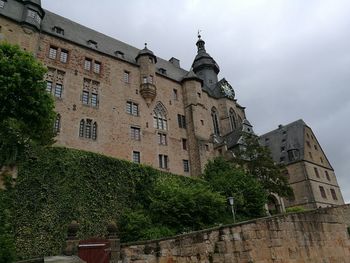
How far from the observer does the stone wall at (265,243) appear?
9633 millimetres

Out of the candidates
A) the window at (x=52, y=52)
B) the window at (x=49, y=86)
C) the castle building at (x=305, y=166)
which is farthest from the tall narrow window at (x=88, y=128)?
the castle building at (x=305, y=166)

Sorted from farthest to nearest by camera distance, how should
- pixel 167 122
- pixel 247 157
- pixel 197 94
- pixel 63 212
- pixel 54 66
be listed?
pixel 197 94 → pixel 167 122 → pixel 247 157 → pixel 54 66 → pixel 63 212

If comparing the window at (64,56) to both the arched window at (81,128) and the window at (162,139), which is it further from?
the window at (162,139)

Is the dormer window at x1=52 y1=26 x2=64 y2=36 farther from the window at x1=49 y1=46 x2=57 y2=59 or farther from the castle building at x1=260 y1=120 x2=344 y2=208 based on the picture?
the castle building at x1=260 y1=120 x2=344 y2=208

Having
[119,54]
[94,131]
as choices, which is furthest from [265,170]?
[119,54]

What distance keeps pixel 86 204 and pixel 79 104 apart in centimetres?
1276

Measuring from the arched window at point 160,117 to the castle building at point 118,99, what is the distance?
11 centimetres

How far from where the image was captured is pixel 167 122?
32.7 meters

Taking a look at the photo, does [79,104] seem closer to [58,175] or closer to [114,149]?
[114,149]

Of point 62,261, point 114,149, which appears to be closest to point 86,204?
point 62,261

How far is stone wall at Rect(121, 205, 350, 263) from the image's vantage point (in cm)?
963

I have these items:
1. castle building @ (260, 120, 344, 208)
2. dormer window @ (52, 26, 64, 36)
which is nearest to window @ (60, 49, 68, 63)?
dormer window @ (52, 26, 64, 36)

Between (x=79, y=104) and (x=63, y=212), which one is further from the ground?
(x=79, y=104)

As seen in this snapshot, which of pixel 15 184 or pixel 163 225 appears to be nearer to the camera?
pixel 15 184
